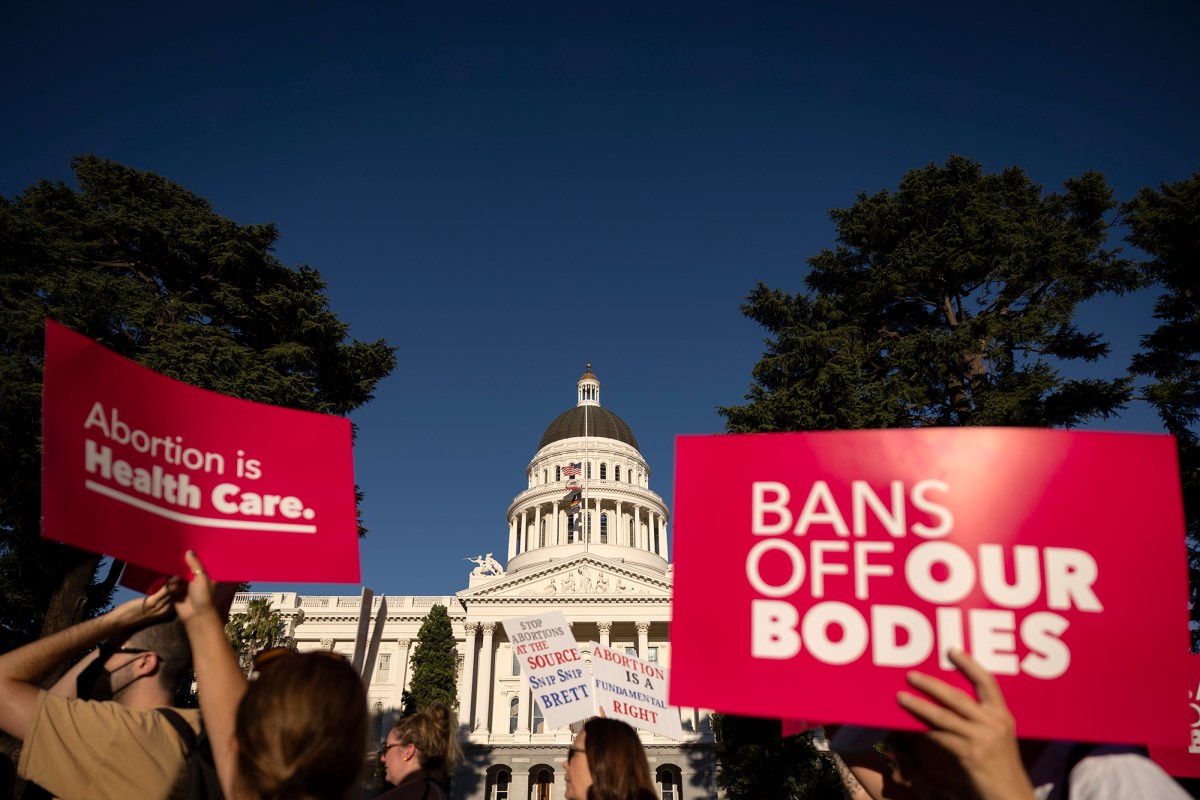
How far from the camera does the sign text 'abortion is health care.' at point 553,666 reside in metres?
9.96

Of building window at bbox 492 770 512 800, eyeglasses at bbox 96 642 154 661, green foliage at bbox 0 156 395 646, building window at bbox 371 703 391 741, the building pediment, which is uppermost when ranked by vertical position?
green foliage at bbox 0 156 395 646

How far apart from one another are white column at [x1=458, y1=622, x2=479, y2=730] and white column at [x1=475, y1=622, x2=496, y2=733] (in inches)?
23.8

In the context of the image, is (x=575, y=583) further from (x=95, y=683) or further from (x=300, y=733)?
(x=300, y=733)

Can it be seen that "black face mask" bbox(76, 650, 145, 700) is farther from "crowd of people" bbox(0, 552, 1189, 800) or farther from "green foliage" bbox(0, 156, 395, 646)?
"green foliage" bbox(0, 156, 395, 646)

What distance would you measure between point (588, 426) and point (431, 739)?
70154 millimetres

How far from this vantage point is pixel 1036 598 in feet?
6.77

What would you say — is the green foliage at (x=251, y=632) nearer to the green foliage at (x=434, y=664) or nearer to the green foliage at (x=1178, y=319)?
the green foliage at (x=434, y=664)

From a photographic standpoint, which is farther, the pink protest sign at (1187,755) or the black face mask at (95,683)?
the pink protest sign at (1187,755)

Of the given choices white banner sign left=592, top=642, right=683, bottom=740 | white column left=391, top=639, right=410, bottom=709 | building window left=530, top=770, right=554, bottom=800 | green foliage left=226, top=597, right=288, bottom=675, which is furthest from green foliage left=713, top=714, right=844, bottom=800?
white column left=391, top=639, right=410, bottom=709

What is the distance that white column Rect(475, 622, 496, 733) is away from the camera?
48.5 metres

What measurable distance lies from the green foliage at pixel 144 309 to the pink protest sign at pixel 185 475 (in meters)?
15.1

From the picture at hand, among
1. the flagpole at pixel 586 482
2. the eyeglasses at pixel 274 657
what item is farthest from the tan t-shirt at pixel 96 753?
the flagpole at pixel 586 482

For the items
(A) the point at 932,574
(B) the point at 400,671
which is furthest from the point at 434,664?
(A) the point at 932,574

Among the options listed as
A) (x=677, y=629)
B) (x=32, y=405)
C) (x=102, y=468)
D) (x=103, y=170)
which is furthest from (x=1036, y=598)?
(x=103, y=170)
